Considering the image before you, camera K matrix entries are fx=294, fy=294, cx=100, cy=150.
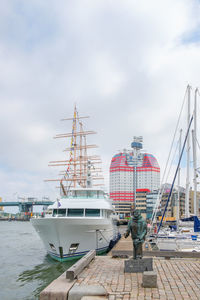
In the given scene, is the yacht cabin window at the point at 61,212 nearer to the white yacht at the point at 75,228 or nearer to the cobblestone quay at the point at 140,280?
the white yacht at the point at 75,228

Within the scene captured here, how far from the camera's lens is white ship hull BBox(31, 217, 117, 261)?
18.3 metres

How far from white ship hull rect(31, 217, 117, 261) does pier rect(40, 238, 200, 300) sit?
26.8 feet

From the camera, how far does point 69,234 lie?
18438 millimetres

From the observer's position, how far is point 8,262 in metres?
21.8

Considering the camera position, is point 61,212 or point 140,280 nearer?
point 140,280

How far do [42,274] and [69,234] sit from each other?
109 inches

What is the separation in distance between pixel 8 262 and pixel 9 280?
6.51 m

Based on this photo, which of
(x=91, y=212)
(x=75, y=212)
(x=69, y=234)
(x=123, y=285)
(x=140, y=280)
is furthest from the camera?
(x=91, y=212)

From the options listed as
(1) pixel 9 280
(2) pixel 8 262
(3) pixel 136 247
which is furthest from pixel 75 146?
(3) pixel 136 247

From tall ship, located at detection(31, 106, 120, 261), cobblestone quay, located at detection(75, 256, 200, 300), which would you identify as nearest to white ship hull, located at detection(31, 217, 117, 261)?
tall ship, located at detection(31, 106, 120, 261)

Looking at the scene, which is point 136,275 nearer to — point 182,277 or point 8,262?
point 182,277

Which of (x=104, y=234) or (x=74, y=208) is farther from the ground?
(x=74, y=208)

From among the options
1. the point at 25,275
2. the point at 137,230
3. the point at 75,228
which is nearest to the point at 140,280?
the point at 137,230

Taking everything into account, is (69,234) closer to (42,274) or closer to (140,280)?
(42,274)
